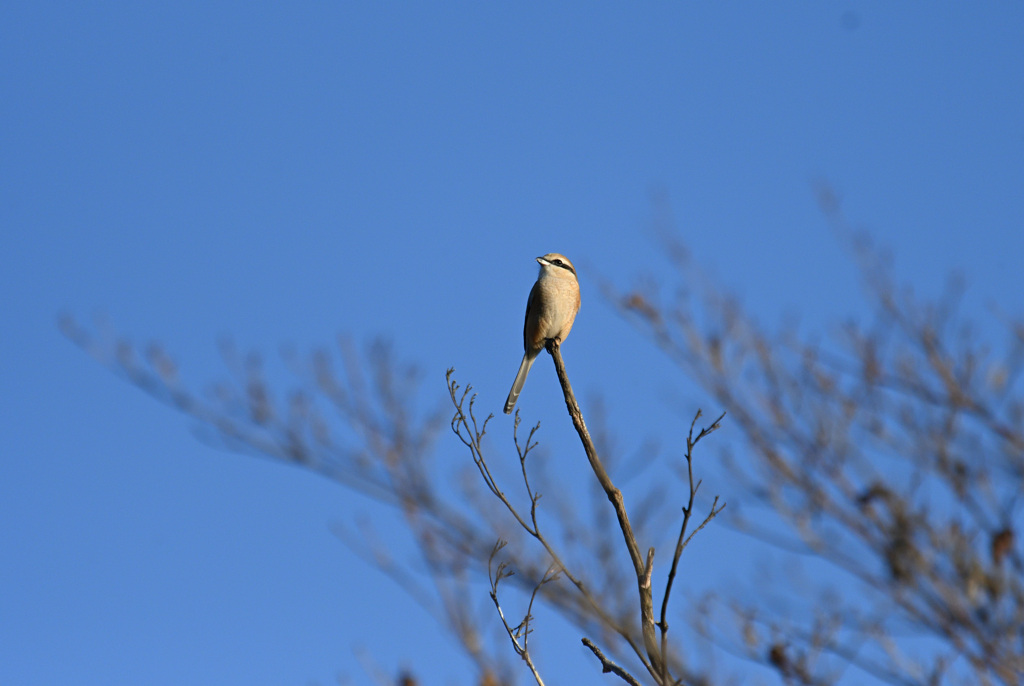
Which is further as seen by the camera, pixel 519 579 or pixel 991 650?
pixel 519 579

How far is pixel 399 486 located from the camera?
3324 millimetres

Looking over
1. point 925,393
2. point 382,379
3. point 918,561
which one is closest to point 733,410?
point 925,393

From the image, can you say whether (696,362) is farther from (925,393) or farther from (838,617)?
(838,617)

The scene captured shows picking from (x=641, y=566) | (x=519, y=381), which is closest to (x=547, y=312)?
(x=519, y=381)

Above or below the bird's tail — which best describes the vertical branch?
below

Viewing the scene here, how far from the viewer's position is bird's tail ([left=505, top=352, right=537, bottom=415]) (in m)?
6.14

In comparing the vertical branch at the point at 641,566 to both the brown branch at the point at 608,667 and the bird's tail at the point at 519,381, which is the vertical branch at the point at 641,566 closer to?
the brown branch at the point at 608,667

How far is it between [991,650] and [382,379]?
97.6 inches

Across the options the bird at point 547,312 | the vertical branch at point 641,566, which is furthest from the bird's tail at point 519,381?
the vertical branch at point 641,566

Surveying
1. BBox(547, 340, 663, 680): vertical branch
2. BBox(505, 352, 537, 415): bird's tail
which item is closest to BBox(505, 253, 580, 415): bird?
BBox(505, 352, 537, 415): bird's tail

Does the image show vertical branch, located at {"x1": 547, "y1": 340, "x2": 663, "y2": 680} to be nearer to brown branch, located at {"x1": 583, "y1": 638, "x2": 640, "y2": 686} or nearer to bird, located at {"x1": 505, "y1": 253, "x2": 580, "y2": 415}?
brown branch, located at {"x1": 583, "y1": 638, "x2": 640, "y2": 686}

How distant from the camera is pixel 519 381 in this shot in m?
6.39

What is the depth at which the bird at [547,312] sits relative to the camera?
6.58 metres

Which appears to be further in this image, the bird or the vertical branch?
the bird
